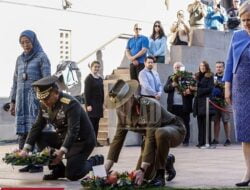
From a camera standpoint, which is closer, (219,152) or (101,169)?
(101,169)

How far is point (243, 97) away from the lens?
313 inches

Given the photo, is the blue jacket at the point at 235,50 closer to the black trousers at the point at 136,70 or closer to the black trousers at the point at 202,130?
the black trousers at the point at 202,130

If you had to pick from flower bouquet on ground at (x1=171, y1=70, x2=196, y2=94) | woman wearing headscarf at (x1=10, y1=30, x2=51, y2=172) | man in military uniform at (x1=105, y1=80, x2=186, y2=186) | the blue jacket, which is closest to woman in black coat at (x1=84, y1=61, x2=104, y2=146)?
flower bouquet on ground at (x1=171, y1=70, x2=196, y2=94)

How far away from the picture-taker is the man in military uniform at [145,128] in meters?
7.73

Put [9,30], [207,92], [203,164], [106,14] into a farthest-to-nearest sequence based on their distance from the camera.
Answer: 1. [106,14]
2. [9,30]
3. [207,92]
4. [203,164]

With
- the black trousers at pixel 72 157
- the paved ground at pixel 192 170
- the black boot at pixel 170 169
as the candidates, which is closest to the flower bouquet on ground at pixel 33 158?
the paved ground at pixel 192 170

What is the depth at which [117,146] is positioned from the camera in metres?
8.08

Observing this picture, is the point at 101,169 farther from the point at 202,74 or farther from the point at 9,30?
the point at 9,30

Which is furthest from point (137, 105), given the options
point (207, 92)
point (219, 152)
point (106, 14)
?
point (106, 14)

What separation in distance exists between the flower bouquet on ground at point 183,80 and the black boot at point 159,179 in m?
7.67

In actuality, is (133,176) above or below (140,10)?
below

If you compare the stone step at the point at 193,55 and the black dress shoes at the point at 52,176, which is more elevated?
the stone step at the point at 193,55

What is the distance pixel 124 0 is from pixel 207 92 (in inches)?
270

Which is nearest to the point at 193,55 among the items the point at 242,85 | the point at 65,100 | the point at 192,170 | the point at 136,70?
the point at 136,70
